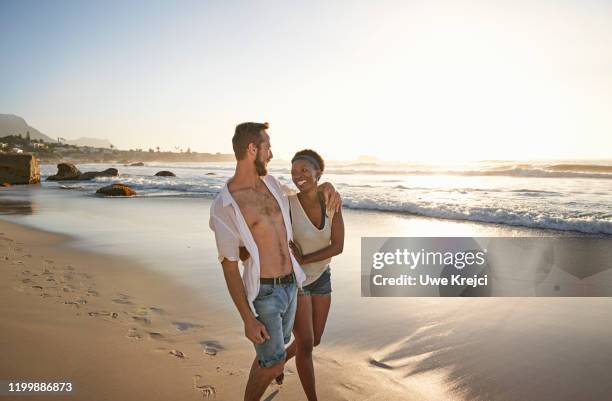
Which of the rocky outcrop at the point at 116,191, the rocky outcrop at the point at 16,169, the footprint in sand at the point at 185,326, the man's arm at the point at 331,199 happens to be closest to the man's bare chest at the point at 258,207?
the man's arm at the point at 331,199

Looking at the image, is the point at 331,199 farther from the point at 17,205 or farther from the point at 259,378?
the point at 17,205

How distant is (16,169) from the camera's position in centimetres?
2834

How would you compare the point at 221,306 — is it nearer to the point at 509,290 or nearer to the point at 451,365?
the point at 451,365

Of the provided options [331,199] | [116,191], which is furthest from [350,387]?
[116,191]

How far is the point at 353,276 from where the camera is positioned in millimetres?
7352

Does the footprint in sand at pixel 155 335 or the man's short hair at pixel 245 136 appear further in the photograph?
the footprint in sand at pixel 155 335

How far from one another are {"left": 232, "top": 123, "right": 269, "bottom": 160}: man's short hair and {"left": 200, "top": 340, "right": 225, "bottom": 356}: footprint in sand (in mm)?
2426

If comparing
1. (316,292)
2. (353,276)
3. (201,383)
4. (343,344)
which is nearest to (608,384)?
(343,344)

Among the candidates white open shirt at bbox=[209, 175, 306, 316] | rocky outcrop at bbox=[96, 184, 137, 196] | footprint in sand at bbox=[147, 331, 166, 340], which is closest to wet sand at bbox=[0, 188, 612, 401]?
footprint in sand at bbox=[147, 331, 166, 340]

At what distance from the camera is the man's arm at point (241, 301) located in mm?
2625

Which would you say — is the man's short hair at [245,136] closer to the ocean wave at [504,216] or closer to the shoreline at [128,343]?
the shoreline at [128,343]

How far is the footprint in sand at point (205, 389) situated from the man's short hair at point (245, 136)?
6.72 ft

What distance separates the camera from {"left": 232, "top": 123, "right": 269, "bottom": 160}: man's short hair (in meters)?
2.79

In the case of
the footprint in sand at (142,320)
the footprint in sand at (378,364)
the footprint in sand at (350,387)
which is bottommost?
the footprint in sand at (378,364)
